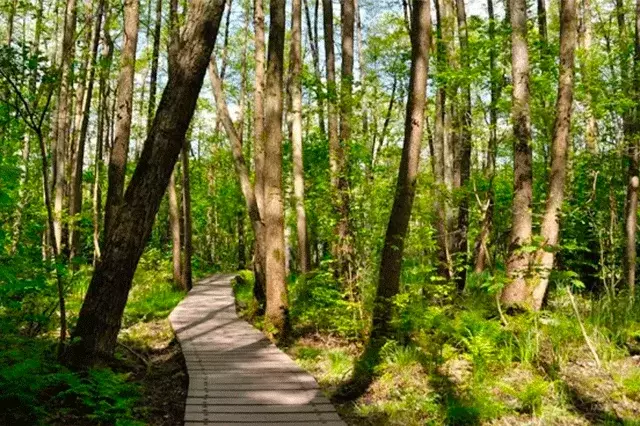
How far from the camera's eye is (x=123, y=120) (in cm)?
859

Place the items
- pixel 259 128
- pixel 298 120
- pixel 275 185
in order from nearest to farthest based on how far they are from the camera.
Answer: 1. pixel 275 185
2. pixel 259 128
3. pixel 298 120

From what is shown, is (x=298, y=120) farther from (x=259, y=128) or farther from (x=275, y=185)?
(x=275, y=185)

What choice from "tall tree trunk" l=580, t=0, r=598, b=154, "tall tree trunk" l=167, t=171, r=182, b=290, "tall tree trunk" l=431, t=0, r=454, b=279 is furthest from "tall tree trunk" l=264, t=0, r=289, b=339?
"tall tree trunk" l=167, t=171, r=182, b=290

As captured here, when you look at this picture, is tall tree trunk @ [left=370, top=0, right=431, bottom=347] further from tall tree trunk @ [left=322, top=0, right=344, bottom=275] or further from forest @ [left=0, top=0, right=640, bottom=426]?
tall tree trunk @ [left=322, top=0, right=344, bottom=275]

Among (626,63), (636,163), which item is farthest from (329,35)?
(636,163)

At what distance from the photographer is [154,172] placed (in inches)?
210

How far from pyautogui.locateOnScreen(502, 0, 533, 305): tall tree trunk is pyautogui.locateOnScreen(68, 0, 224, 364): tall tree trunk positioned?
16.1 feet

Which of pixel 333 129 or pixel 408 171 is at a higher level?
pixel 333 129

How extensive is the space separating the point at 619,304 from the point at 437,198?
4.37 m

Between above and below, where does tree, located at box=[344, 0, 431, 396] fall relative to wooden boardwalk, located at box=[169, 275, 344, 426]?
above

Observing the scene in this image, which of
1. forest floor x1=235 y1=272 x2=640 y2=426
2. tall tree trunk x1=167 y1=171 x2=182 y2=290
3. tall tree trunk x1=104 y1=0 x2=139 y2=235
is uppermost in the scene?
tall tree trunk x1=104 y1=0 x2=139 y2=235

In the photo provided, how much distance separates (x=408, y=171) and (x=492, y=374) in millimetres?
2731

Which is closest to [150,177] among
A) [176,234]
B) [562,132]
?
[562,132]

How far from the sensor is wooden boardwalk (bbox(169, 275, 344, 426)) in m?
4.88
